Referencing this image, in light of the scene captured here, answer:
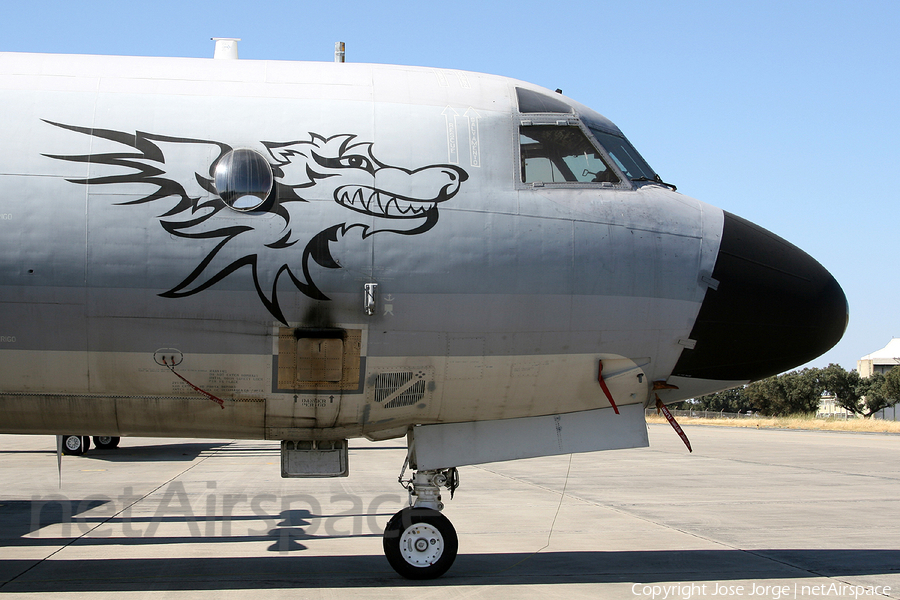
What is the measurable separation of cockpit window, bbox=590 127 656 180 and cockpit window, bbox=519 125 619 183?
0.18m

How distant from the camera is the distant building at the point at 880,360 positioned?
368 ft

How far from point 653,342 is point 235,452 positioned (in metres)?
22.1

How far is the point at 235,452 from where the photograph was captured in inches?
1036

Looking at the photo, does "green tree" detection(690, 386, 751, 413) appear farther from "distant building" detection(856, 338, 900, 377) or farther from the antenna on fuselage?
the antenna on fuselage

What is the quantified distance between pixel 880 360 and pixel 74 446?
4768 inches

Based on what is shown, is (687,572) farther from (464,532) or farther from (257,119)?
(257,119)

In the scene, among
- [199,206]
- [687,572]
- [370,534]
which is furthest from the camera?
[370,534]

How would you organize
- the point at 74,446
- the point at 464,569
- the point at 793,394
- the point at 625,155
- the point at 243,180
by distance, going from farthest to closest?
the point at 793,394, the point at 74,446, the point at 464,569, the point at 625,155, the point at 243,180

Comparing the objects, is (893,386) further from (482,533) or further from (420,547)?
(420,547)

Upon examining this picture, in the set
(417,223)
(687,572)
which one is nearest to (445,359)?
(417,223)

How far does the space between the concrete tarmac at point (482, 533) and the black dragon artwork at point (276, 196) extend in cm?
307

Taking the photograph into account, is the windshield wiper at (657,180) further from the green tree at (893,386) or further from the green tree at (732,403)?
the green tree at (732,403)

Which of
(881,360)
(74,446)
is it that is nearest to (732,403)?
(881,360)

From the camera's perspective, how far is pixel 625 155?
7688 mm
